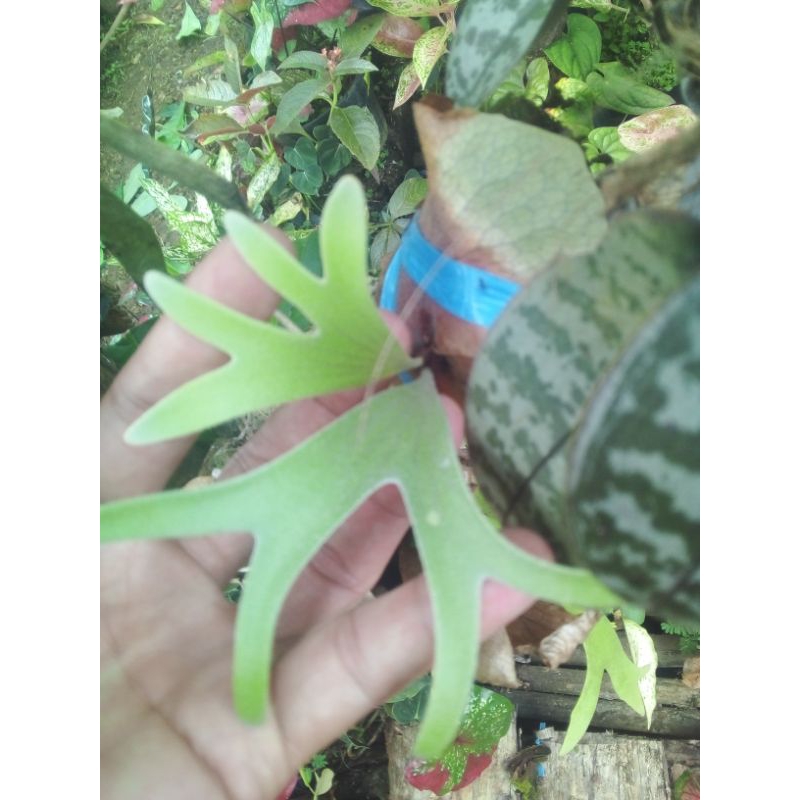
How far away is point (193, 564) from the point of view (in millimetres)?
493

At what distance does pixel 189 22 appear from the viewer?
1.84ft

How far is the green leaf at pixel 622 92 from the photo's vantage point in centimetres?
59

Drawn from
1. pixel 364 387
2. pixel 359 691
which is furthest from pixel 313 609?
pixel 364 387

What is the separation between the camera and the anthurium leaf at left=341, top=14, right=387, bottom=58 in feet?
1.92

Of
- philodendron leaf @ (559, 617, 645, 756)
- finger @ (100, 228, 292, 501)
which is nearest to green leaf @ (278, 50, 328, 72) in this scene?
finger @ (100, 228, 292, 501)

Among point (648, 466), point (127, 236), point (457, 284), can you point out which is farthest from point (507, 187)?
point (127, 236)

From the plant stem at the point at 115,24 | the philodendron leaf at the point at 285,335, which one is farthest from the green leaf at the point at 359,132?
the philodendron leaf at the point at 285,335

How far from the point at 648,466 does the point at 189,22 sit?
489 mm

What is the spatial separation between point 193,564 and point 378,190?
1.26ft

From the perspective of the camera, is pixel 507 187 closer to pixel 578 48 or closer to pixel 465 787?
pixel 578 48

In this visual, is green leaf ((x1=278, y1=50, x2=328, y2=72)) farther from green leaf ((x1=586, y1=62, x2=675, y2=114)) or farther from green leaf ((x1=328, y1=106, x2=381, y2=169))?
green leaf ((x1=586, y1=62, x2=675, y2=114))

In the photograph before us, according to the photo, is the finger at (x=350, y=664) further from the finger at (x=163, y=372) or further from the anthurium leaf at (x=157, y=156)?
the anthurium leaf at (x=157, y=156)

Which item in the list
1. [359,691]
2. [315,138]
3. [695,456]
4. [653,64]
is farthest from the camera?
[315,138]

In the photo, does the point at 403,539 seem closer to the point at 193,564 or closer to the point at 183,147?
the point at 193,564
